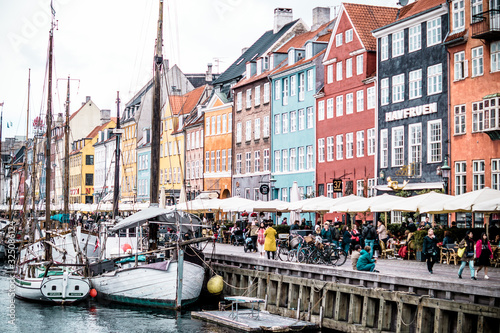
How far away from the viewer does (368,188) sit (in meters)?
49.6

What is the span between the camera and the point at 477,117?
133 ft

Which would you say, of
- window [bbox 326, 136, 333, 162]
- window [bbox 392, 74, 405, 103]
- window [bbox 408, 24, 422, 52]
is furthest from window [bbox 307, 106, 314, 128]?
window [bbox 408, 24, 422, 52]

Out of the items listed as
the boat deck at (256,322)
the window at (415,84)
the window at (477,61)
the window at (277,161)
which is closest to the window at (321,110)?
the window at (277,161)

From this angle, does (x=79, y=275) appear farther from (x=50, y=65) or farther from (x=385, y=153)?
(x=385, y=153)

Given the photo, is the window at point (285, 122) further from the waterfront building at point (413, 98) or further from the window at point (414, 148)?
the window at point (414, 148)

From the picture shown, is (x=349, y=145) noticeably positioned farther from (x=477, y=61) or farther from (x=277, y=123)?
(x=477, y=61)

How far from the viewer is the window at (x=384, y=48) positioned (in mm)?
48531

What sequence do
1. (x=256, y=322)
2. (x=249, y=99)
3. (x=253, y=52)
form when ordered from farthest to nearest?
1. (x=253, y=52)
2. (x=249, y=99)
3. (x=256, y=322)

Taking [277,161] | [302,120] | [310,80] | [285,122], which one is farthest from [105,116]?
[310,80]

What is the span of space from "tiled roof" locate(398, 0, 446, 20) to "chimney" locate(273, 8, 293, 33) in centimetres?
2603

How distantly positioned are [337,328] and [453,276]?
401 centimetres

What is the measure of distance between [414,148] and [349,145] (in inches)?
322

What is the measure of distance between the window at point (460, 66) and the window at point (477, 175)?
4.54 metres

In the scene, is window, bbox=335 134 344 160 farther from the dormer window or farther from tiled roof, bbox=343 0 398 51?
the dormer window
